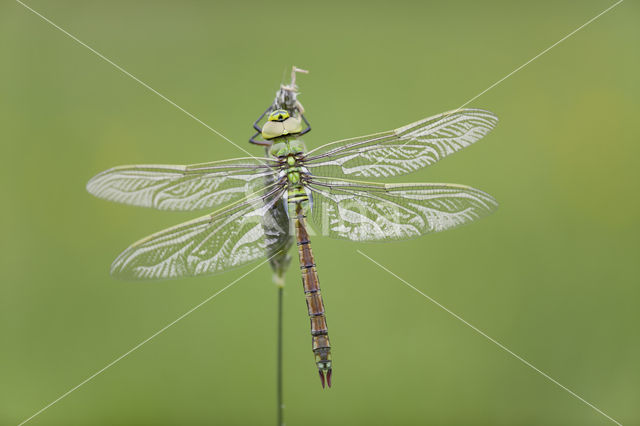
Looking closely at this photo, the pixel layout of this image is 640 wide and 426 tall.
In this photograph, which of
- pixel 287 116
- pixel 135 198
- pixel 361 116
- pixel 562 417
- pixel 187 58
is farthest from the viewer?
pixel 187 58

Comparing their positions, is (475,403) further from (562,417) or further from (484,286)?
(484,286)

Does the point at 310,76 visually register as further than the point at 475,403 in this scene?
Yes

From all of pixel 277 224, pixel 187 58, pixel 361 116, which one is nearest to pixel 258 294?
pixel 277 224

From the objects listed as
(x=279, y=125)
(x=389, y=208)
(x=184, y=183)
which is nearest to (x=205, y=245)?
(x=184, y=183)

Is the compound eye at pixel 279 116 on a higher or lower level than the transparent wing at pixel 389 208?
higher

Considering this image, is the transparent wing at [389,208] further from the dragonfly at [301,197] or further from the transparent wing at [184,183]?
the transparent wing at [184,183]

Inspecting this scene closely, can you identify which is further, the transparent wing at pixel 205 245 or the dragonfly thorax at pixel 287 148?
the dragonfly thorax at pixel 287 148

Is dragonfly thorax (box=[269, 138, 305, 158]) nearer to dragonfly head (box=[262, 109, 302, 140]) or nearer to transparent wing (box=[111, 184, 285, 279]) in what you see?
dragonfly head (box=[262, 109, 302, 140])

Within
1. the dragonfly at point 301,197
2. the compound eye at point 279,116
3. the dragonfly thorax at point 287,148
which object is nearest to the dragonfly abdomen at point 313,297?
the dragonfly at point 301,197
